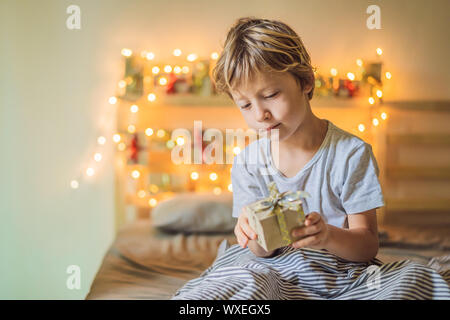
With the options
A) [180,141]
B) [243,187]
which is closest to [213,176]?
[180,141]

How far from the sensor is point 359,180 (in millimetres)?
781

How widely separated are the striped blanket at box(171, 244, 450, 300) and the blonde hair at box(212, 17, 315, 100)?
12.3 inches

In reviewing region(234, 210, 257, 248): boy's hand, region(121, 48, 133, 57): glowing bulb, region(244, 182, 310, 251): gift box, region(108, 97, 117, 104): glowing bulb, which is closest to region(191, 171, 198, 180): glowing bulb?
region(108, 97, 117, 104): glowing bulb

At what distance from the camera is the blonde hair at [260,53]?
0.74 m

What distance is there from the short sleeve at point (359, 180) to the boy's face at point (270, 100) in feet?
0.42

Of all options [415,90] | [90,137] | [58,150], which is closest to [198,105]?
[90,137]

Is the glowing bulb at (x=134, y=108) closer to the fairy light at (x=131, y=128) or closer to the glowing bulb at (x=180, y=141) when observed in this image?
the fairy light at (x=131, y=128)

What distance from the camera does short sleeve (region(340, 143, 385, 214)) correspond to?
0.77 metres

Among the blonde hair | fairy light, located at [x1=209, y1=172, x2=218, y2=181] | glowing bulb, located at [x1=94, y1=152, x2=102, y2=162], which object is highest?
the blonde hair

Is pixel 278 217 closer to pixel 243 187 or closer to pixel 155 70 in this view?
pixel 243 187

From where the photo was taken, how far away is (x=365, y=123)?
1.67 metres

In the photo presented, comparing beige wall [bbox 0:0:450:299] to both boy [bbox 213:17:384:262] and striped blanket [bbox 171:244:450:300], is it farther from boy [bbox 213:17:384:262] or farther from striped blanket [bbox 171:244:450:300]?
striped blanket [bbox 171:244:450:300]
